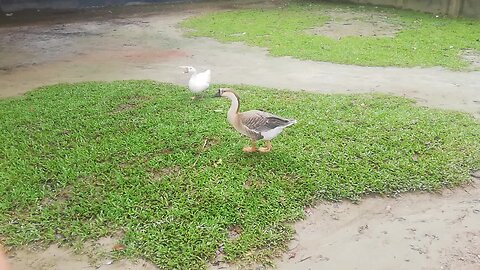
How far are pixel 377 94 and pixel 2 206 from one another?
3.72 metres

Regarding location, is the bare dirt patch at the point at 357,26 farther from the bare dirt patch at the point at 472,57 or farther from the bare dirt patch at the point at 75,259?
the bare dirt patch at the point at 75,259

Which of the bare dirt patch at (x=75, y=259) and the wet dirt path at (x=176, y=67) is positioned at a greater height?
the wet dirt path at (x=176, y=67)

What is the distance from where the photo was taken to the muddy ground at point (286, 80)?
275 cm

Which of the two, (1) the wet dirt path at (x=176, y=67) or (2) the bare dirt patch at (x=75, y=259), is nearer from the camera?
(2) the bare dirt patch at (x=75, y=259)

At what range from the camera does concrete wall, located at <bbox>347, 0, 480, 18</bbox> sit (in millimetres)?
9359

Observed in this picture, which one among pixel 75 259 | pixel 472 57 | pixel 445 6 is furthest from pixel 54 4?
pixel 75 259

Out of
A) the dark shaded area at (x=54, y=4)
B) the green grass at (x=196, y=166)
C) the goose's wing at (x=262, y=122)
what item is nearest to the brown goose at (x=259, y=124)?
the goose's wing at (x=262, y=122)

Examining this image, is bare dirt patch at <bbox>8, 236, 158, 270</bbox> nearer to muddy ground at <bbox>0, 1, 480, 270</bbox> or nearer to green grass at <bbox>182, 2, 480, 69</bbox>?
muddy ground at <bbox>0, 1, 480, 270</bbox>

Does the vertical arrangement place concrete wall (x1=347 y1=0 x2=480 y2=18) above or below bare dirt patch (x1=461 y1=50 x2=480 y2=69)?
above

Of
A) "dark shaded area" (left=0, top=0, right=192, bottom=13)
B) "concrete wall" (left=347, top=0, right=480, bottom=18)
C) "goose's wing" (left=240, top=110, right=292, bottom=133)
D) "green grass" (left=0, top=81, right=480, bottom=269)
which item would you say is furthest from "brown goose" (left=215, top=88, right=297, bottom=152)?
"dark shaded area" (left=0, top=0, right=192, bottom=13)

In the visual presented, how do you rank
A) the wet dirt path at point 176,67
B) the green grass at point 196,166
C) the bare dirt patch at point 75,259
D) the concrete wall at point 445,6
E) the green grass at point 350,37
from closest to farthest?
the bare dirt patch at point 75,259
the green grass at point 196,166
the wet dirt path at point 176,67
the green grass at point 350,37
the concrete wall at point 445,6

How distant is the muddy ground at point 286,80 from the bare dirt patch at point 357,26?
2.8 inches

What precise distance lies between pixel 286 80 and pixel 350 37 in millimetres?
2742

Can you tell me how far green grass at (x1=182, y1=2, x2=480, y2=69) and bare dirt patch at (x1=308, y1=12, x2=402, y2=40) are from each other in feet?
0.48
